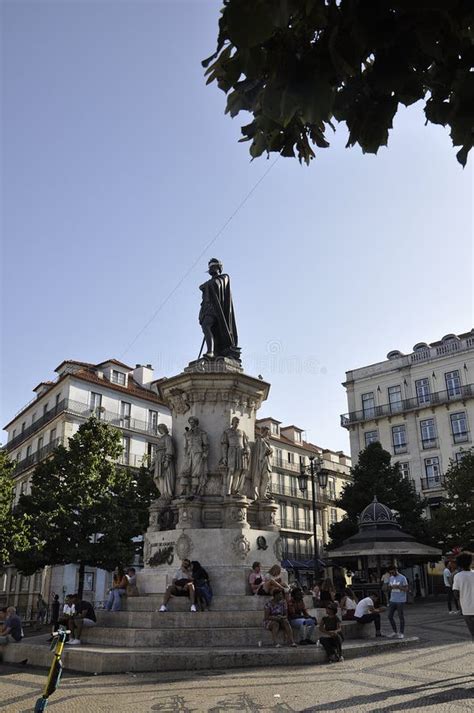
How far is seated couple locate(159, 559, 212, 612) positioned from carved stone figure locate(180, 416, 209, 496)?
164cm

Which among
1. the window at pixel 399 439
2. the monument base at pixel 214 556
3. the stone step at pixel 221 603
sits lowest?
the stone step at pixel 221 603

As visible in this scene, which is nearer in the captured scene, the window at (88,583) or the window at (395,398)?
the window at (88,583)

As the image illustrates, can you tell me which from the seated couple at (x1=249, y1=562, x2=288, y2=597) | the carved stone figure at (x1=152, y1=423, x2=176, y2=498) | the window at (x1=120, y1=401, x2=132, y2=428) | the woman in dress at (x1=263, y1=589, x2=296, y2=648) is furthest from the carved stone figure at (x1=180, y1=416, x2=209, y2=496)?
the window at (x1=120, y1=401, x2=132, y2=428)

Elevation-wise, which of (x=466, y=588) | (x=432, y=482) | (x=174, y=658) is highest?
(x=432, y=482)

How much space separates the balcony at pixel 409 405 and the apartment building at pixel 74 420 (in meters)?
15.5

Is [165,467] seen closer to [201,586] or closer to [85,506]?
[201,586]

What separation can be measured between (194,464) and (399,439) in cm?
3638

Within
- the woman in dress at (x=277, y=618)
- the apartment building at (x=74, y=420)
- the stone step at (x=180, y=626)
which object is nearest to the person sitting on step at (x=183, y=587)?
the stone step at (x=180, y=626)

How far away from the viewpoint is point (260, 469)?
12922 mm

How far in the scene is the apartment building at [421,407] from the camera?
4272cm

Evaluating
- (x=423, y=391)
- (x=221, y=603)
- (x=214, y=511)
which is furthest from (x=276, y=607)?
(x=423, y=391)

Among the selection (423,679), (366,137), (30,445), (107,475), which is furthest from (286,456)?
(366,137)

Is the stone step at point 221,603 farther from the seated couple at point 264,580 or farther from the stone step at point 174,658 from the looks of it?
the stone step at point 174,658

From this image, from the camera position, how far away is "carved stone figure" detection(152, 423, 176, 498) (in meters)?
12.6
